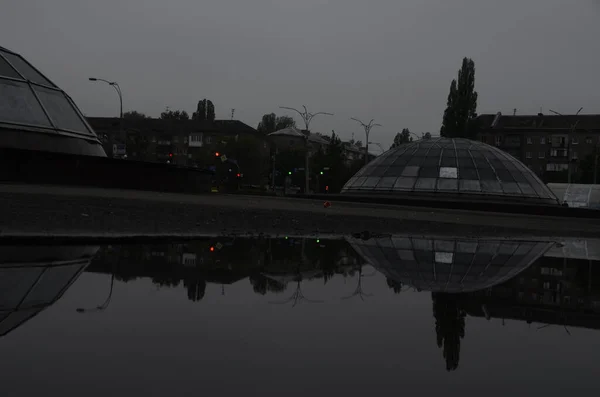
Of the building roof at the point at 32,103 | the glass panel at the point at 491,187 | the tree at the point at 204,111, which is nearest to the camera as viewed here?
the building roof at the point at 32,103

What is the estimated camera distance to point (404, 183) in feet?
138

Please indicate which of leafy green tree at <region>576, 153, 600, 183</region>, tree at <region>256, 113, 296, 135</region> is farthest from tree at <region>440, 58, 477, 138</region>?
tree at <region>256, 113, 296, 135</region>

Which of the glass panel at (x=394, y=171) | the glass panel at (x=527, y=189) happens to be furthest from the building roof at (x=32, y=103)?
the glass panel at (x=527, y=189)

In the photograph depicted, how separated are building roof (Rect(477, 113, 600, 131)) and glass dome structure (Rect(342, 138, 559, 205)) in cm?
6122

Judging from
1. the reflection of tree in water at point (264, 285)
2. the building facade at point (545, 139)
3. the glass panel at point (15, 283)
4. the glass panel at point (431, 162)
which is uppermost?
the building facade at point (545, 139)

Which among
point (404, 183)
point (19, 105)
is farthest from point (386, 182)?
point (19, 105)

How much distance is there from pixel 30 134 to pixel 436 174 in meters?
28.4

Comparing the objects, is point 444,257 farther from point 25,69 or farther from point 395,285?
point 25,69

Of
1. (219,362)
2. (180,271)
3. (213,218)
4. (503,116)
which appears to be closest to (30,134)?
(213,218)

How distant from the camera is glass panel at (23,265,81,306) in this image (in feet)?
16.3

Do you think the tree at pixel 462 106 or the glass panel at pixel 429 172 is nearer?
the glass panel at pixel 429 172

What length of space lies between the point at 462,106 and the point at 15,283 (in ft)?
245

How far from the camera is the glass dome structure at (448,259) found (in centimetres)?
728

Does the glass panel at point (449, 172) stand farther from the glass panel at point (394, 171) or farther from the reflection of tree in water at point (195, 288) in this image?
the reflection of tree in water at point (195, 288)
